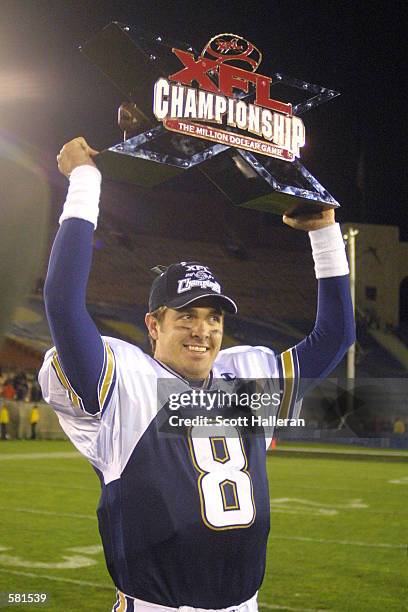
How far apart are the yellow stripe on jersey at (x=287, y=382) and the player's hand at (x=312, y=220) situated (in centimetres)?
37

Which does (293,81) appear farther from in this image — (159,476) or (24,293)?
(24,293)

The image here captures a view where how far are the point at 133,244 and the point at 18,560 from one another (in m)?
18.4

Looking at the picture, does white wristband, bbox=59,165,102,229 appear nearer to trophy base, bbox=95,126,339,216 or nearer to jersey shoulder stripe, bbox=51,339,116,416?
trophy base, bbox=95,126,339,216

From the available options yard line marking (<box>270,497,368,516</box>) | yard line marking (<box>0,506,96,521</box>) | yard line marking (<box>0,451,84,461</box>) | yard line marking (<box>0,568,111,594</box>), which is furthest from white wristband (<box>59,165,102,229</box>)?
yard line marking (<box>0,451,84,461</box>)

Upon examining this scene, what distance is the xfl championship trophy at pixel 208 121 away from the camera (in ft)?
6.59

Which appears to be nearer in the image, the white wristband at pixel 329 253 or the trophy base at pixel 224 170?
the trophy base at pixel 224 170

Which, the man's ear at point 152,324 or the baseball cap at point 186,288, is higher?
the baseball cap at point 186,288

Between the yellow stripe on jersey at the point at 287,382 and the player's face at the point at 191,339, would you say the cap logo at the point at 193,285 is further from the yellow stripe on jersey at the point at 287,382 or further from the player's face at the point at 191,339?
the yellow stripe on jersey at the point at 287,382

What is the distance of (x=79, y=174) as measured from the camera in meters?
1.76

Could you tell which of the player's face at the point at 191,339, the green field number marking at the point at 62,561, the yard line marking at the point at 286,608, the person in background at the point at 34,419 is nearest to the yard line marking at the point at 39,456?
the person in background at the point at 34,419

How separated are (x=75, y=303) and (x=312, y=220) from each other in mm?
832

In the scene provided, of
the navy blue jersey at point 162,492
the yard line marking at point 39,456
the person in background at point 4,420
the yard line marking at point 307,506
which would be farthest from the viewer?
the person in background at point 4,420

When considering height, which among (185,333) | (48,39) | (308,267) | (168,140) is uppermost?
(48,39)

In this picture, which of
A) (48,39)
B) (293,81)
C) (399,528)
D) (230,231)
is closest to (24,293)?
(48,39)
